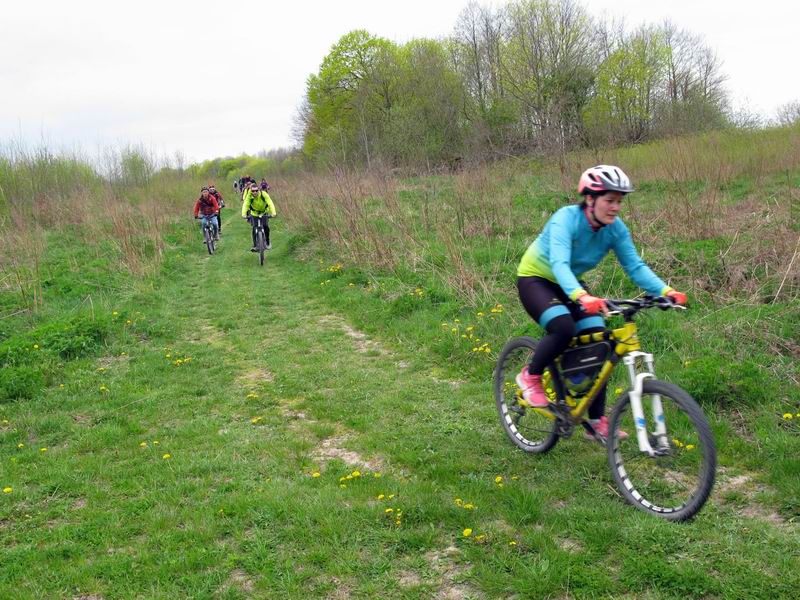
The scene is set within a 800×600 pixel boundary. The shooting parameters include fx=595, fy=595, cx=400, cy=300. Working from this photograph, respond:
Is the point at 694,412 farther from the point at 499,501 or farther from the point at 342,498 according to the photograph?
the point at 342,498

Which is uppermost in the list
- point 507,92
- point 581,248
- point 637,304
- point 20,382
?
point 507,92

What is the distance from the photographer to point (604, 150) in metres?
13.3

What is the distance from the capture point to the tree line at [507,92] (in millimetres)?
15305

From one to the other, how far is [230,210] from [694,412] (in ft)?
118

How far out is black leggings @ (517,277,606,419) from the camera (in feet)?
13.4

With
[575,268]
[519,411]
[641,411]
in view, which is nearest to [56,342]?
[519,411]

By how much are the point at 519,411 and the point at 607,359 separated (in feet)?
3.55

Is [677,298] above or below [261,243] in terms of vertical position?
below

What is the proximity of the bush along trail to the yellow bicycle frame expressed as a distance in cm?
47

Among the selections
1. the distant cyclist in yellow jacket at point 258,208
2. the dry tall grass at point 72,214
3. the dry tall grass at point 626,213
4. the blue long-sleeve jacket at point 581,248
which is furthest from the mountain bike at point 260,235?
the blue long-sleeve jacket at point 581,248

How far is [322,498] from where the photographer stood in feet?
→ 13.5

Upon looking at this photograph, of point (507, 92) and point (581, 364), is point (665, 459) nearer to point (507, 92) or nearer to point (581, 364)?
point (581, 364)

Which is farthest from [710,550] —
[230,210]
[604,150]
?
[230,210]

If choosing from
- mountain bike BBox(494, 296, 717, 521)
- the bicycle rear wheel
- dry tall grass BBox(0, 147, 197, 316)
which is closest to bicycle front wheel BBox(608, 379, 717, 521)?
mountain bike BBox(494, 296, 717, 521)
